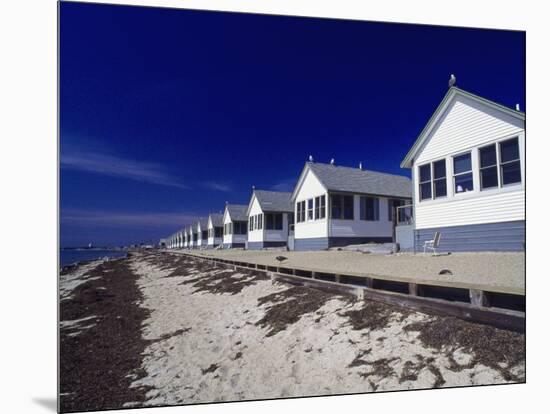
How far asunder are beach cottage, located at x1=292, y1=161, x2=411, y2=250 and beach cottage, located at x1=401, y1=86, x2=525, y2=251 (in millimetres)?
3373

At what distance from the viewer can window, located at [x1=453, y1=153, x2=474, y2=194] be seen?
6789mm

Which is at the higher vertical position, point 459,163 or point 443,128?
point 443,128

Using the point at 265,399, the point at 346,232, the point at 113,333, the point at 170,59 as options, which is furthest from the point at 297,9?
the point at 346,232

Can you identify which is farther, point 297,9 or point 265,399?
point 297,9

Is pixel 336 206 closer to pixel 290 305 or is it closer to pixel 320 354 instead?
pixel 290 305

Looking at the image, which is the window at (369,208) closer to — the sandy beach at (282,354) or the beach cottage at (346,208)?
the beach cottage at (346,208)

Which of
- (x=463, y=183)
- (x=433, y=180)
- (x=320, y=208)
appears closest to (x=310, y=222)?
(x=320, y=208)

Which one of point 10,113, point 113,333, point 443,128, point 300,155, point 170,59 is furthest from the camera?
point 443,128

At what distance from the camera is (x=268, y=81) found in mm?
4270

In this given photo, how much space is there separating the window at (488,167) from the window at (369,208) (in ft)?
21.0

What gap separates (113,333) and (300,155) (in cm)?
363

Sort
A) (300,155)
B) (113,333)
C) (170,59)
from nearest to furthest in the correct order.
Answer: (170,59), (300,155), (113,333)

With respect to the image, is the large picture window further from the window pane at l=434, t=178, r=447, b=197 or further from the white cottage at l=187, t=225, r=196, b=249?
the white cottage at l=187, t=225, r=196, b=249
